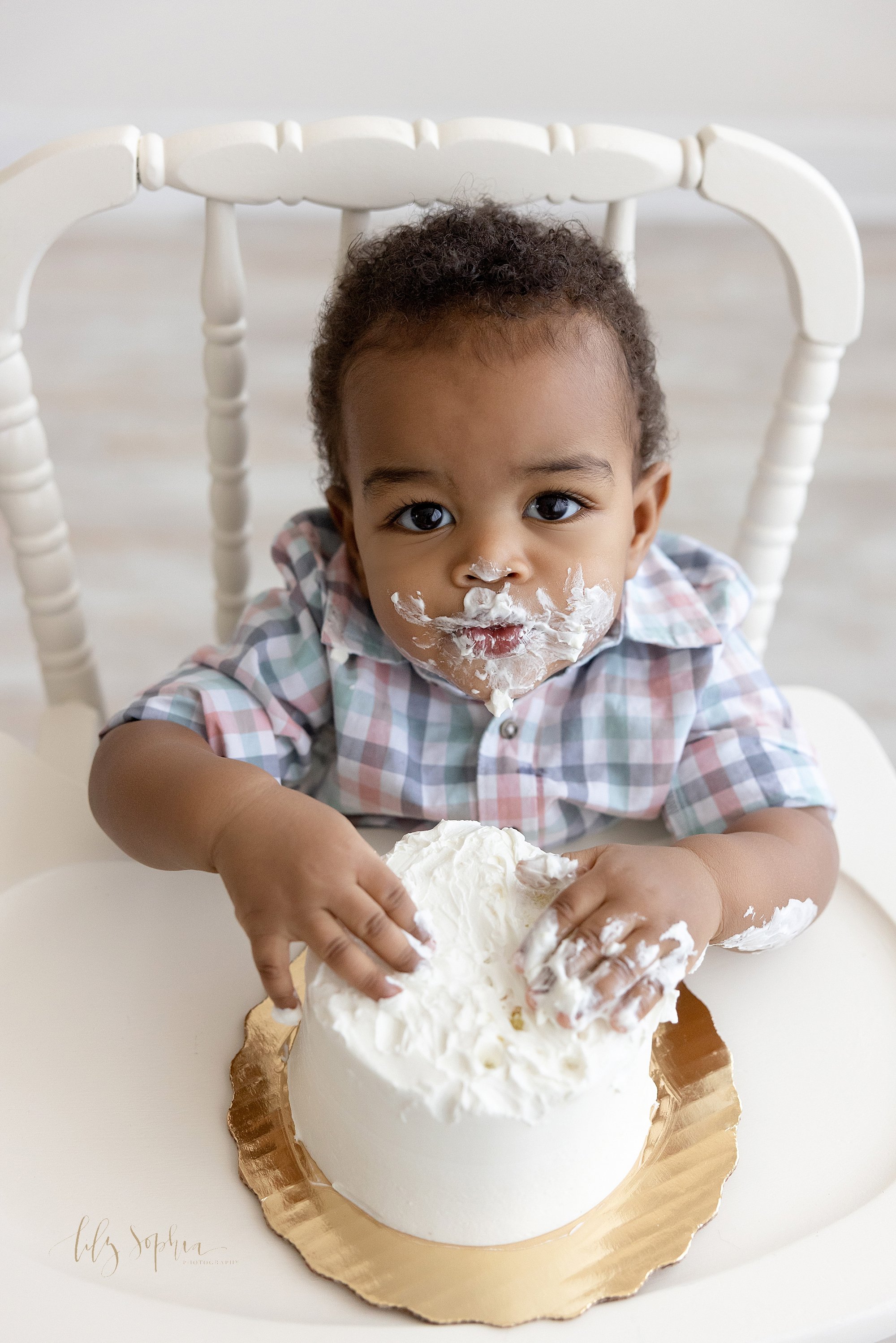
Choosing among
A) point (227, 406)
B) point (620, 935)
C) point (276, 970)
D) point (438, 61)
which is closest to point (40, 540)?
point (227, 406)

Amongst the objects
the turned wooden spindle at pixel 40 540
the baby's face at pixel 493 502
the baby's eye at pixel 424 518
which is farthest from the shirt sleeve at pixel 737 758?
the turned wooden spindle at pixel 40 540

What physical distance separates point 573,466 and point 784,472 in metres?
0.27

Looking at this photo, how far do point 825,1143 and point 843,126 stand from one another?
8.40 ft

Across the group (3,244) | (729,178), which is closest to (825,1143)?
(729,178)

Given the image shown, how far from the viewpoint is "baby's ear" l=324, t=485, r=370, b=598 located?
814 mm

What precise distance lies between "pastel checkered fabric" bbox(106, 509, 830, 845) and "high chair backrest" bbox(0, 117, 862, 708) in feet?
0.48

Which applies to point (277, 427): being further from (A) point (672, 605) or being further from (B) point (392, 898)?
(B) point (392, 898)

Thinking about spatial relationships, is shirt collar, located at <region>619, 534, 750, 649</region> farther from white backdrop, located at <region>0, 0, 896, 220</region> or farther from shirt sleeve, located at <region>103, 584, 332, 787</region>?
white backdrop, located at <region>0, 0, 896, 220</region>

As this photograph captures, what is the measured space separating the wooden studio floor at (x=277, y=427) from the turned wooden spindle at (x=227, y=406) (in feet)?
2.30

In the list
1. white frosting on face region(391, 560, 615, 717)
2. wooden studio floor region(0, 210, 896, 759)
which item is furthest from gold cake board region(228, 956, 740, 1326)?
wooden studio floor region(0, 210, 896, 759)

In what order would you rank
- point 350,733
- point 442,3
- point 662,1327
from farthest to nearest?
point 442,3
point 350,733
point 662,1327

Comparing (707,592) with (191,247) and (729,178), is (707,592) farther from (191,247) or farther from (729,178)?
(191,247)

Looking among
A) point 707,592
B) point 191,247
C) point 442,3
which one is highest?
point 442,3

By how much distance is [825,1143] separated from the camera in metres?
0.65
